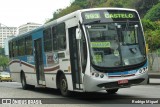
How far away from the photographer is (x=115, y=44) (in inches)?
530

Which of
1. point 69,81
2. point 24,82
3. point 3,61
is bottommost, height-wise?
point 3,61

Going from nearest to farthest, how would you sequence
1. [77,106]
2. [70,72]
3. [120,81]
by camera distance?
[77,106], [120,81], [70,72]

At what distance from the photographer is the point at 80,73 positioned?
1395cm

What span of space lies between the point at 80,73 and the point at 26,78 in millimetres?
8853

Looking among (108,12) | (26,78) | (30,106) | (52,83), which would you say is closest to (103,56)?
(108,12)

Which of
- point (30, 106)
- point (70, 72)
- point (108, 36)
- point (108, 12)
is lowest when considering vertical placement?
point (30, 106)

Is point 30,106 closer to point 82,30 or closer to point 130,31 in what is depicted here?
point 82,30

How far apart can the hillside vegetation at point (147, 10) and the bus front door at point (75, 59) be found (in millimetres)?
27964

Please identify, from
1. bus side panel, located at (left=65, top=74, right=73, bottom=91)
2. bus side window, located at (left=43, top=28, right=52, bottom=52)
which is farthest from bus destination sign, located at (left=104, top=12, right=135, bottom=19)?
bus side window, located at (left=43, top=28, right=52, bottom=52)

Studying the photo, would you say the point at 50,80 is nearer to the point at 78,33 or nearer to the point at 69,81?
the point at 69,81

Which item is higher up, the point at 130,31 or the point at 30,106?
the point at 130,31

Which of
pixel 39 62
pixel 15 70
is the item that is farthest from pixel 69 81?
pixel 15 70

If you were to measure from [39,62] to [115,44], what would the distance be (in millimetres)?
6644

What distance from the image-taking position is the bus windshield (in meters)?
13.2
